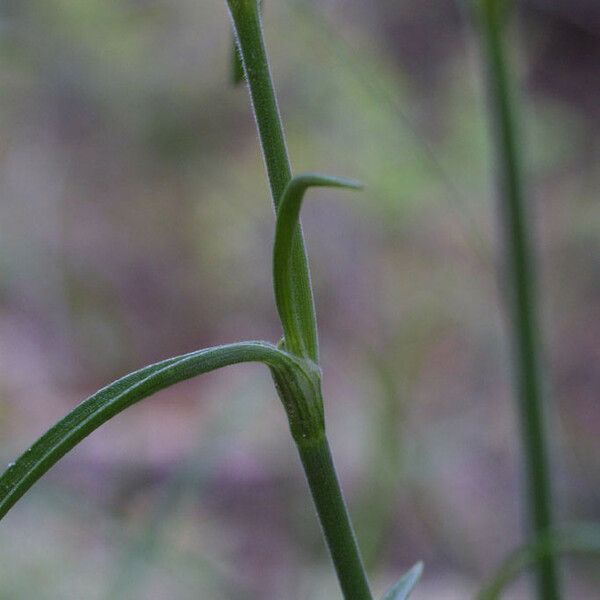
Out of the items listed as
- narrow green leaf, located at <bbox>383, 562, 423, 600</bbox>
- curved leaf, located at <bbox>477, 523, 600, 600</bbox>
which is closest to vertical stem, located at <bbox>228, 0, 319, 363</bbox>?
narrow green leaf, located at <bbox>383, 562, 423, 600</bbox>

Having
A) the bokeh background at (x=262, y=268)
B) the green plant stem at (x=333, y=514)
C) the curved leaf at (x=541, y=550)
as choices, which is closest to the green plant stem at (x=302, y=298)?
the green plant stem at (x=333, y=514)

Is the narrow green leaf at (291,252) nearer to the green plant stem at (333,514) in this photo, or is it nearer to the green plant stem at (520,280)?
the green plant stem at (333,514)

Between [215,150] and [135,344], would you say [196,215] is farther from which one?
[135,344]

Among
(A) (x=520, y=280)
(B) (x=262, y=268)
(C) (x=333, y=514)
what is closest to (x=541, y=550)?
(A) (x=520, y=280)

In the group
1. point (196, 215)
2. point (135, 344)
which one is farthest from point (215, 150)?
point (135, 344)

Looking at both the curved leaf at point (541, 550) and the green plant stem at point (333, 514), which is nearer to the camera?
the green plant stem at point (333, 514)

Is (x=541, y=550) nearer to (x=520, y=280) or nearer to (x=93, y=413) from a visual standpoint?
(x=520, y=280)

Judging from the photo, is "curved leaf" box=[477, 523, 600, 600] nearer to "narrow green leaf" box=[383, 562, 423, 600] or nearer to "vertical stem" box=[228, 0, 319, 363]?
"narrow green leaf" box=[383, 562, 423, 600]
